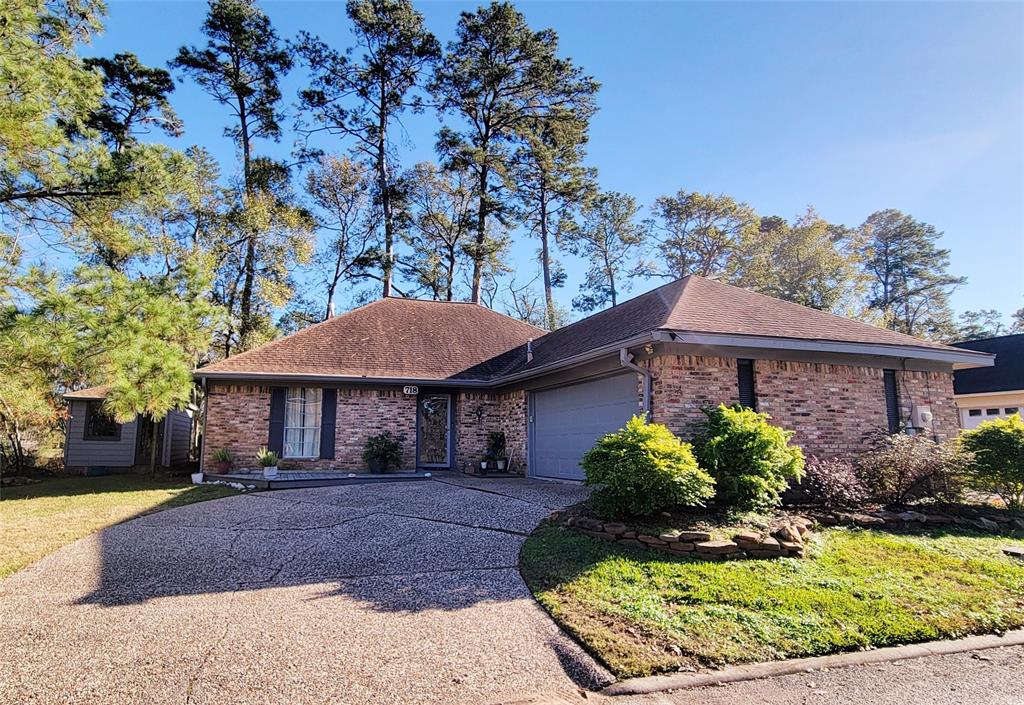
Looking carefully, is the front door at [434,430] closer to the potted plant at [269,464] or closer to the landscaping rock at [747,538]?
the potted plant at [269,464]

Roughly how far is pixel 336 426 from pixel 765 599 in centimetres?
1089

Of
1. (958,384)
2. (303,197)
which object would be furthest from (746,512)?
(303,197)

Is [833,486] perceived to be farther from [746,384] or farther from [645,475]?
[645,475]

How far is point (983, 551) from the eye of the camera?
6.35 metres

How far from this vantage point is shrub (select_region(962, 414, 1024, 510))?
7969mm

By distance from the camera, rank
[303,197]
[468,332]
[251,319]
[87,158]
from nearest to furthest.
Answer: [87,158]
[468,332]
[251,319]
[303,197]

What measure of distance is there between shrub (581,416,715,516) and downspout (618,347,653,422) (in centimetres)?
176

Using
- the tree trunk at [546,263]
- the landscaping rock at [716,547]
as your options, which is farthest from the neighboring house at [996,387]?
the landscaping rock at [716,547]

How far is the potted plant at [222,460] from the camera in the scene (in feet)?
41.8

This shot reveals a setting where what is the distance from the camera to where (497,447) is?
14.0 meters

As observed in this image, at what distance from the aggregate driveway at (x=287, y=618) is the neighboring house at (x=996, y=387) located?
18824 mm

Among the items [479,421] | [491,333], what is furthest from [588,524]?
[491,333]

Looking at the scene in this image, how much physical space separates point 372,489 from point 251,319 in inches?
523

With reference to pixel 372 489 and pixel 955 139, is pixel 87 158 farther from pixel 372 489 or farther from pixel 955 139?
pixel 955 139
